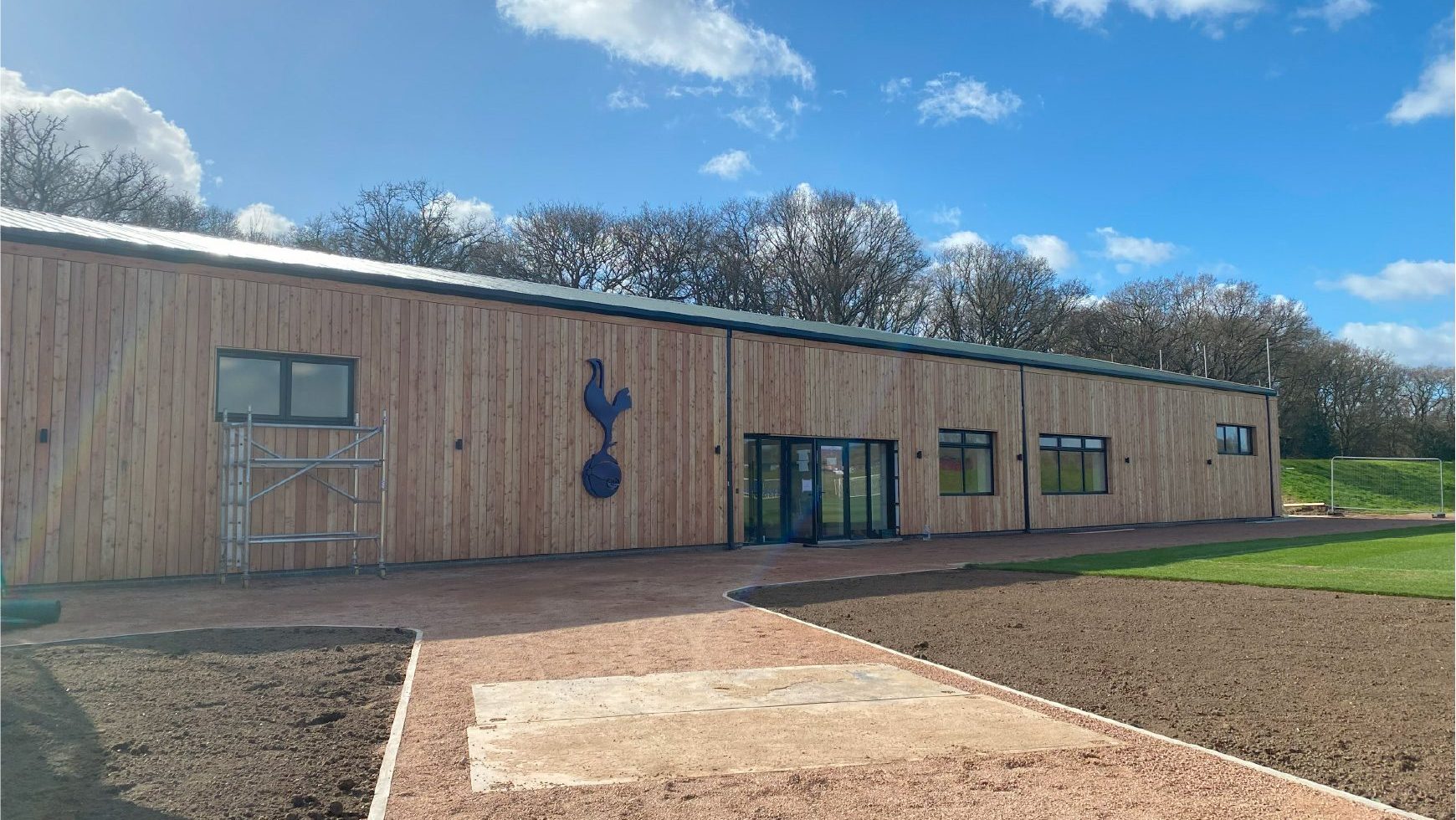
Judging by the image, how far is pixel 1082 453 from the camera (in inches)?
846

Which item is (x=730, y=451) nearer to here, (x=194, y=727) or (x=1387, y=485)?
(x=194, y=727)

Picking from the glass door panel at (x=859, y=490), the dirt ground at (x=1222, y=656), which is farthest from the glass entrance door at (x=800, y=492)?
the dirt ground at (x=1222, y=656)

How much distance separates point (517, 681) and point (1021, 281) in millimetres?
39812

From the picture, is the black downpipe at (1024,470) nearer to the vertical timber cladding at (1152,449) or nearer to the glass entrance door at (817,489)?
the vertical timber cladding at (1152,449)

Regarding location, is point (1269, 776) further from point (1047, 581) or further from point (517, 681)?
point (1047, 581)

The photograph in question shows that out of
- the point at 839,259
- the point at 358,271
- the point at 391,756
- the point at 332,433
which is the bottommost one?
the point at 391,756

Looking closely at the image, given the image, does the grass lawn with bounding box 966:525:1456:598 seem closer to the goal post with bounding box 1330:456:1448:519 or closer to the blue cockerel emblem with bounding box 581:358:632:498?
the blue cockerel emblem with bounding box 581:358:632:498

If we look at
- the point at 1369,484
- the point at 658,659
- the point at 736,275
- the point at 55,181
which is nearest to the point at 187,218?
the point at 55,181

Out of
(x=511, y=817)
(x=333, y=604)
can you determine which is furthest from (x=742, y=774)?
(x=333, y=604)

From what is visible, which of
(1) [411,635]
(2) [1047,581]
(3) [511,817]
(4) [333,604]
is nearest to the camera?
(3) [511,817]

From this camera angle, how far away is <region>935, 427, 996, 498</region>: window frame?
18.7m

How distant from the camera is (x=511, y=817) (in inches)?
132

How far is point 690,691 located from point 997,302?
3853cm

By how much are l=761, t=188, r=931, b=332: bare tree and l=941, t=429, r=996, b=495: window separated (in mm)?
19130
